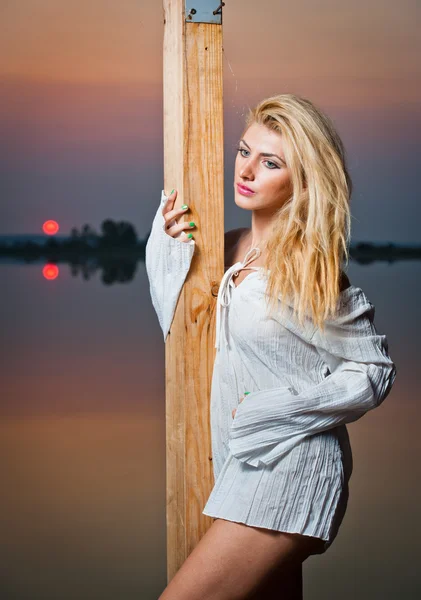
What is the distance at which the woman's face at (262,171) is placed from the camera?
82.4 inches

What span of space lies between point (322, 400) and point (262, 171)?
0.59 metres

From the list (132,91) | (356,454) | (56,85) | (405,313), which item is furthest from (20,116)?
(356,454)

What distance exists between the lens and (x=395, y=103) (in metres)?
10.0

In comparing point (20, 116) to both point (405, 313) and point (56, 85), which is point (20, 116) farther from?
point (405, 313)

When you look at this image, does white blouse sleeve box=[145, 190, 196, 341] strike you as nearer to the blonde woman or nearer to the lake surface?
the blonde woman

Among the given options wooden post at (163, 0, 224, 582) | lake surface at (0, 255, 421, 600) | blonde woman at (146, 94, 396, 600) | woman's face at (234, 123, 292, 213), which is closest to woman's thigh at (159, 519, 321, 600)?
blonde woman at (146, 94, 396, 600)

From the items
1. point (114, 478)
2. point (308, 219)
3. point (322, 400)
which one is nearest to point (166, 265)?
point (308, 219)

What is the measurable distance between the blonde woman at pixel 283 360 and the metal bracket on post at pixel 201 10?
10.4 inches

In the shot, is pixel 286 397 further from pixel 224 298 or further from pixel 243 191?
pixel 243 191

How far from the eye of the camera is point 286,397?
6.56ft

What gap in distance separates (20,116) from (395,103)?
5417 millimetres

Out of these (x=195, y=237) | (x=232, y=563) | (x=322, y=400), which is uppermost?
(x=195, y=237)

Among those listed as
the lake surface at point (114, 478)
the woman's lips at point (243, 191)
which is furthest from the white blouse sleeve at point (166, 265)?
the lake surface at point (114, 478)

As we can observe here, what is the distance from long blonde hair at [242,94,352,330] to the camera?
1.99 metres
